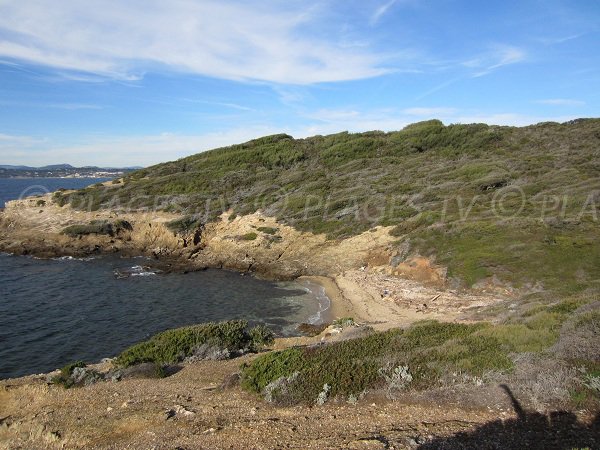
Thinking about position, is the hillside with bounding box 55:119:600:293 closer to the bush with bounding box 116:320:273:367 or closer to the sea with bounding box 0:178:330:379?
the sea with bounding box 0:178:330:379

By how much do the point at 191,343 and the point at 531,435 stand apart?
1350cm

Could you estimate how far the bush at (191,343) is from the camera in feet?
58.9

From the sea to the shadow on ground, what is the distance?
17113 millimetres

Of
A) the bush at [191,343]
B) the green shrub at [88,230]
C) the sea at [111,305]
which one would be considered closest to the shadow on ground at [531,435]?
the bush at [191,343]

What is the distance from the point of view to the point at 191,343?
1861cm

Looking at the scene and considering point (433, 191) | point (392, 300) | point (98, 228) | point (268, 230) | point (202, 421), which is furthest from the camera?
point (98, 228)

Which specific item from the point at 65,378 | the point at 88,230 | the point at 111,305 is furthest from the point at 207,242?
the point at 65,378

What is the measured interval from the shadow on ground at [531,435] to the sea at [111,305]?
56.1 feet

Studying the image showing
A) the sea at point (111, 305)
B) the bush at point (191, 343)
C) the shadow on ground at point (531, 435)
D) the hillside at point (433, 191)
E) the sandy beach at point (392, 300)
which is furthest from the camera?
the hillside at point (433, 191)

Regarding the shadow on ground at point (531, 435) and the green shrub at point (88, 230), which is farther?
the green shrub at point (88, 230)

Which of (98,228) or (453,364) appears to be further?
(98,228)

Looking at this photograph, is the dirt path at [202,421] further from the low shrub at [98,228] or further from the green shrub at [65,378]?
the low shrub at [98,228]

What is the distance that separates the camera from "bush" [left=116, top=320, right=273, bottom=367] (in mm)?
17938

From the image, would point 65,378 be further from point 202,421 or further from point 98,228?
point 98,228
